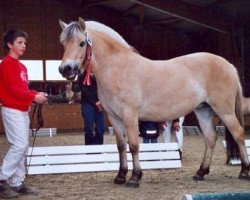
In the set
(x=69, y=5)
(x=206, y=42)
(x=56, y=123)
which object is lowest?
(x=56, y=123)

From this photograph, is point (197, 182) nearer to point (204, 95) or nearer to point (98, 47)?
point (204, 95)

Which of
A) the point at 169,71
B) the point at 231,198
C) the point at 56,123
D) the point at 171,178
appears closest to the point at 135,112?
the point at 169,71

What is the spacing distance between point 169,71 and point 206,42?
13.7 metres

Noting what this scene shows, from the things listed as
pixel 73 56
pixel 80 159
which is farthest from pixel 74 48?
pixel 80 159

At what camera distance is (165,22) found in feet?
61.9

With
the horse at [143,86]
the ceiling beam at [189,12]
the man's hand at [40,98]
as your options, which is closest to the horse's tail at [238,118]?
the horse at [143,86]

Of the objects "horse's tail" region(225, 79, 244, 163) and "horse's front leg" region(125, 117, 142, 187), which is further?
"horse's tail" region(225, 79, 244, 163)

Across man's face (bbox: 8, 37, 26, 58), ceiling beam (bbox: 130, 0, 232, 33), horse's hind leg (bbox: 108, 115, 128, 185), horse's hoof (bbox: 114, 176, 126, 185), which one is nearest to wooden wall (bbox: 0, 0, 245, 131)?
ceiling beam (bbox: 130, 0, 232, 33)

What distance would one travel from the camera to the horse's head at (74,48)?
518 cm

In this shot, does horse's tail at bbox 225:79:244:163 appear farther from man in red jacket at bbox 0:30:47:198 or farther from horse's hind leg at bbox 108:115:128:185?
man in red jacket at bbox 0:30:47:198

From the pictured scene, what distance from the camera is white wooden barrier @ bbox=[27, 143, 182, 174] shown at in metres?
6.52

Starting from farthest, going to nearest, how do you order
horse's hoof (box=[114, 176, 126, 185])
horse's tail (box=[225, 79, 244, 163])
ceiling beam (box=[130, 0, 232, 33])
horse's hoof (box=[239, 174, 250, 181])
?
ceiling beam (box=[130, 0, 232, 33])
horse's tail (box=[225, 79, 244, 163])
horse's hoof (box=[239, 174, 250, 181])
horse's hoof (box=[114, 176, 126, 185])

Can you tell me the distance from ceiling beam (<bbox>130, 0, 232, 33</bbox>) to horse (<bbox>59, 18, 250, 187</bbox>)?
26.8 feet

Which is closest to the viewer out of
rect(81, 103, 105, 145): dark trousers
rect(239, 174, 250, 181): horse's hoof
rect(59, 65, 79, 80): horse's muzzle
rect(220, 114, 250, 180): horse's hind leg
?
rect(59, 65, 79, 80): horse's muzzle
